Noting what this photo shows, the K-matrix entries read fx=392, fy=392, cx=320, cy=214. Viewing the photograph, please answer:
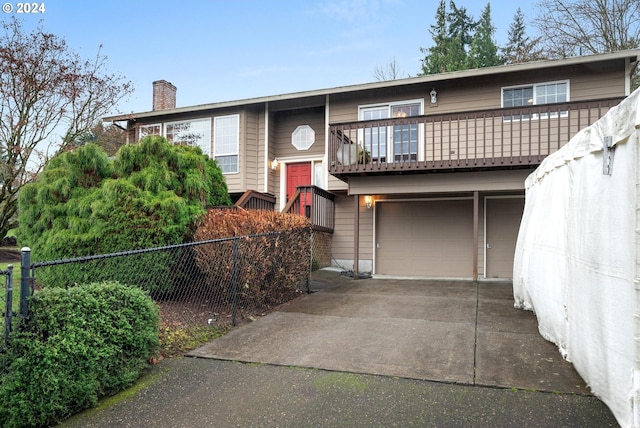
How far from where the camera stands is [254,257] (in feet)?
19.4

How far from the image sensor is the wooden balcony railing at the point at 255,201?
9227mm

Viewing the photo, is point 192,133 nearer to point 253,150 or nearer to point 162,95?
point 253,150

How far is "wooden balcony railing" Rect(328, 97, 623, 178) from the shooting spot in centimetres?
829

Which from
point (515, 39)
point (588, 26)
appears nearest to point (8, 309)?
point (588, 26)

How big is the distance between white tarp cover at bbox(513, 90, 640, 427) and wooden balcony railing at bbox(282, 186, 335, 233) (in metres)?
6.03

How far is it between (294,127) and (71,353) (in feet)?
33.5

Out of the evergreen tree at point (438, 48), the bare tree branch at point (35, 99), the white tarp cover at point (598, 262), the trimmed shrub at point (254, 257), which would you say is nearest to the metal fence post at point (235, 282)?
the trimmed shrub at point (254, 257)

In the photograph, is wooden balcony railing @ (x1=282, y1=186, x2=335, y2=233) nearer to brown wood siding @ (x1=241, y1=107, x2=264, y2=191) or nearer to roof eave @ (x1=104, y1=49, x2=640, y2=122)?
Answer: brown wood siding @ (x1=241, y1=107, x2=264, y2=191)

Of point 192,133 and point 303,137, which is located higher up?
point 192,133

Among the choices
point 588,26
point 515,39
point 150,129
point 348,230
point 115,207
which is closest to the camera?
point 115,207

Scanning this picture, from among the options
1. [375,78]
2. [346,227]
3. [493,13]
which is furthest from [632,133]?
[493,13]

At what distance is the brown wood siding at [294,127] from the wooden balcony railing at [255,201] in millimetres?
1685

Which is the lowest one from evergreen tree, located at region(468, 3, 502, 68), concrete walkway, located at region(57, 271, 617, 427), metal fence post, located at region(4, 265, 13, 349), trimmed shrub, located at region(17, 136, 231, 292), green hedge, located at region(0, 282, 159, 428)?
concrete walkway, located at region(57, 271, 617, 427)

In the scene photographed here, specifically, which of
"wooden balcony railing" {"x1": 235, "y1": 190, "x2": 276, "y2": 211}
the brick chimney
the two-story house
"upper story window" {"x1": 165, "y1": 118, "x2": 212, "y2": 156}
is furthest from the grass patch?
the brick chimney
